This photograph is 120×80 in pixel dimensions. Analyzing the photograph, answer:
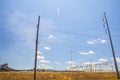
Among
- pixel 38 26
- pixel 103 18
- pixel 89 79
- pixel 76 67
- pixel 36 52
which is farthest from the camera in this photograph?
pixel 76 67

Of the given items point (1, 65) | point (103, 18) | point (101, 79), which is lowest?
point (101, 79)

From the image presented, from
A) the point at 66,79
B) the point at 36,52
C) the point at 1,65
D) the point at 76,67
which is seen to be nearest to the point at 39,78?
the point at 66,79

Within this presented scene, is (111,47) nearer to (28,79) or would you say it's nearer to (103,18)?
(103,18)

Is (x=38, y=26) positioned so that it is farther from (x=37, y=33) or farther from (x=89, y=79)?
(x=89, y=79)

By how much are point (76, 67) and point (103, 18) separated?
109 meters

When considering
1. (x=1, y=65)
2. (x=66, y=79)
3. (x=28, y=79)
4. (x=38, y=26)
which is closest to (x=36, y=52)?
(x=38, y=26)

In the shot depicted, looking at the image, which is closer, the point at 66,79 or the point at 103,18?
the point at 103,18

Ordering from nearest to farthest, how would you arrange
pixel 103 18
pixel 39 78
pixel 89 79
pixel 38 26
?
pixel 38 26
pixel 103 18
pixel 39 78
pixel 89 79

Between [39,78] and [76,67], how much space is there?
4152 inches

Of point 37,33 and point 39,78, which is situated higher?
point 37,33

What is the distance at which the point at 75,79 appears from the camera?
4294cm

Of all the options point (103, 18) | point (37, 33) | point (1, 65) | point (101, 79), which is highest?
point (103, 18)

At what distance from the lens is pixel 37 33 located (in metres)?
33.1

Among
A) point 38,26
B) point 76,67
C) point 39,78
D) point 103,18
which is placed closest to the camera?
point 38,26
